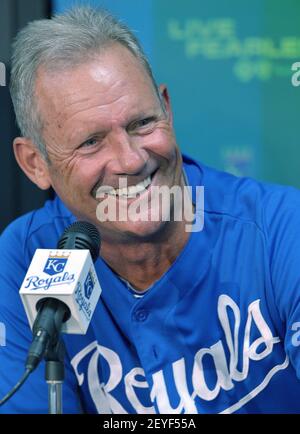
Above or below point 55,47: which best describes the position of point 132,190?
below

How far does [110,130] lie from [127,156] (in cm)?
6

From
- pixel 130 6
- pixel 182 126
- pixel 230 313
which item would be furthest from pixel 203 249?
pixel 130 6

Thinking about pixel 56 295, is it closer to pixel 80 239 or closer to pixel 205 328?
pixel 80 239

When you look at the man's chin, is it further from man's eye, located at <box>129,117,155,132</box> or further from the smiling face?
man's eye, located at <box>129,117,155,132</box>

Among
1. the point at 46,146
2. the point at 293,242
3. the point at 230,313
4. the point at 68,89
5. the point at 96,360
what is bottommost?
the point at 96,360

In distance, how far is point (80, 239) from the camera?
53.4 inches

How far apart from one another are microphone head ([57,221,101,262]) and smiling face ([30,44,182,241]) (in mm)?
315

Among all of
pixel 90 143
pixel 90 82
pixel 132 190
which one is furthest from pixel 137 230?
pixel 90 82

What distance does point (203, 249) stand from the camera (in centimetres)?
181

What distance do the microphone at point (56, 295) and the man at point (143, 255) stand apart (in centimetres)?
41

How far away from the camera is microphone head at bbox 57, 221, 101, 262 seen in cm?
135

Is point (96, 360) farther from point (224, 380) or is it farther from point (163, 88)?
point (163, 88)

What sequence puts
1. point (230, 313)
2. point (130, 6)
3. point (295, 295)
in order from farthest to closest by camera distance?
point (130, 6), point (230, 313), point (295, 295)

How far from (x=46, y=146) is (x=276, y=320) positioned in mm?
595
